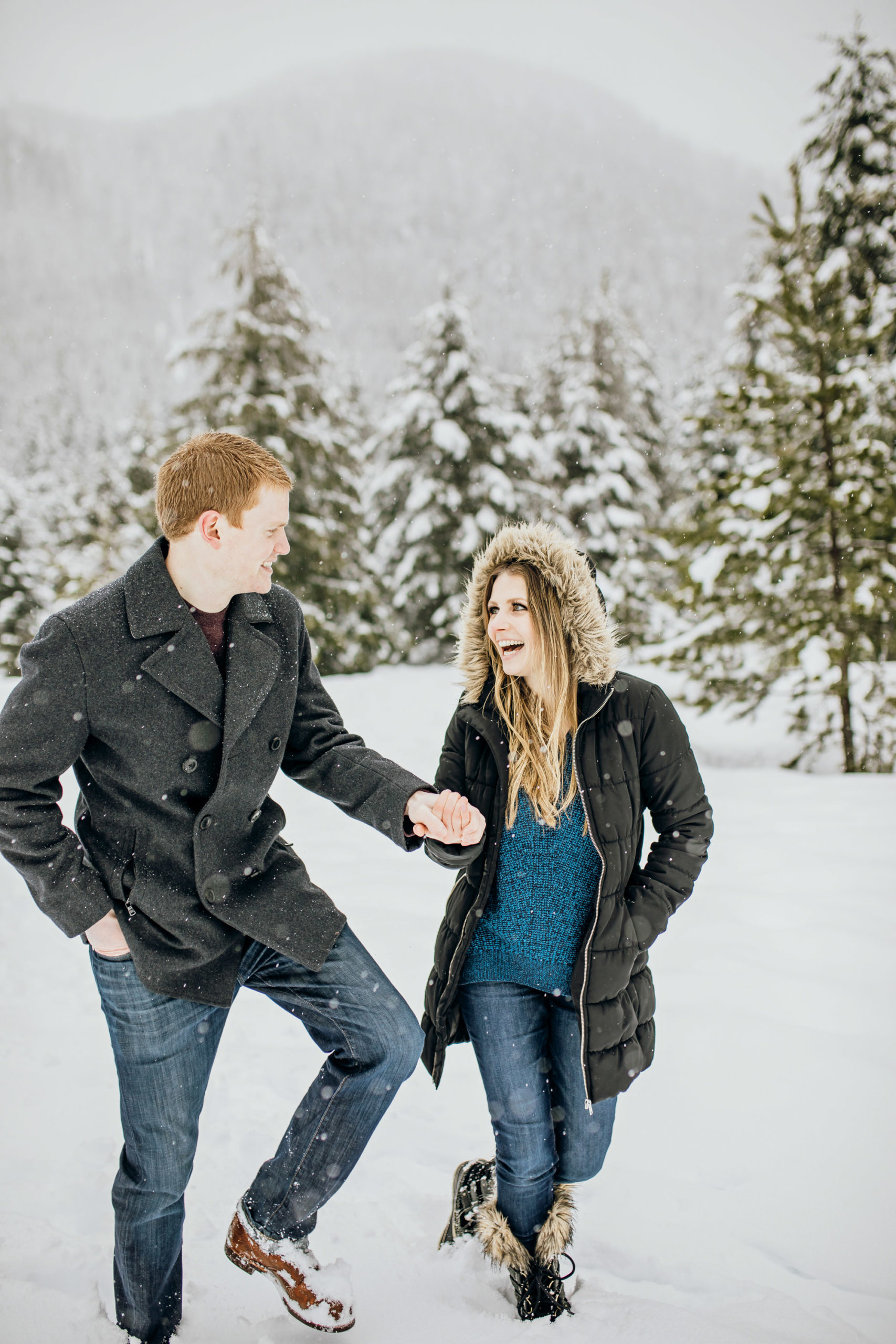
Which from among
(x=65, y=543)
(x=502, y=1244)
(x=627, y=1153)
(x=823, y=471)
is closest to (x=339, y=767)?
(x=502, y=1244)

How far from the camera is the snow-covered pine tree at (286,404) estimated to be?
14.2 meters

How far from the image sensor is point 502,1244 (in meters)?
2.58

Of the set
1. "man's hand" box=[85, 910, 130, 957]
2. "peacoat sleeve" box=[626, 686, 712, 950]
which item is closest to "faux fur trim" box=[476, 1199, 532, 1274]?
"peacoat sleeve" box=[626, 686, 712, 950]

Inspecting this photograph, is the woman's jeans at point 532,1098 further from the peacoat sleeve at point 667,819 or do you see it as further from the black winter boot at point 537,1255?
the peacoat sleeve at point 667,819

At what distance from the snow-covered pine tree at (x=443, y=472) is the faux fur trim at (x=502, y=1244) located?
15120 millimetres

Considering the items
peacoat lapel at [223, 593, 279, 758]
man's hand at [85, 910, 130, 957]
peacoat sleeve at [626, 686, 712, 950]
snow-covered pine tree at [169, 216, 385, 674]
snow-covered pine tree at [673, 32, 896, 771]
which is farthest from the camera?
snow-covered pine tree at [169, 216, 385, 674]

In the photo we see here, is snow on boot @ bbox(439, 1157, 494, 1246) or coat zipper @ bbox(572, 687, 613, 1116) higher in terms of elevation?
coat zipper @ bbox(572, 687, 613, 1116)

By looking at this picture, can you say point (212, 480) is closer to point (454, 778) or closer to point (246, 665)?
point (246, 665)

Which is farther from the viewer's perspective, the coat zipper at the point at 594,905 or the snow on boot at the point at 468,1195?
the snow on boot at the point at 468,1195

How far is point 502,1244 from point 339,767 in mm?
A: 1702

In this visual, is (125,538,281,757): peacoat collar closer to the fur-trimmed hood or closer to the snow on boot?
the fur-trimmed hood

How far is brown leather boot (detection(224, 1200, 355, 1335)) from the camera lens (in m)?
2.38

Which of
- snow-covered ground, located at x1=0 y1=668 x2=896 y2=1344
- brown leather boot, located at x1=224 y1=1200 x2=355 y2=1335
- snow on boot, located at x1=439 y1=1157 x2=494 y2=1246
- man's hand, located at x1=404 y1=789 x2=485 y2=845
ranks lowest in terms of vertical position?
snow-covered ground, located at x1=0 y1=668 x2=896 y2=1344

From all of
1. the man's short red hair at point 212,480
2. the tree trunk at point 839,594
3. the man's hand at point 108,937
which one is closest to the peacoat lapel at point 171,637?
the man's short red hair at point 212,480
